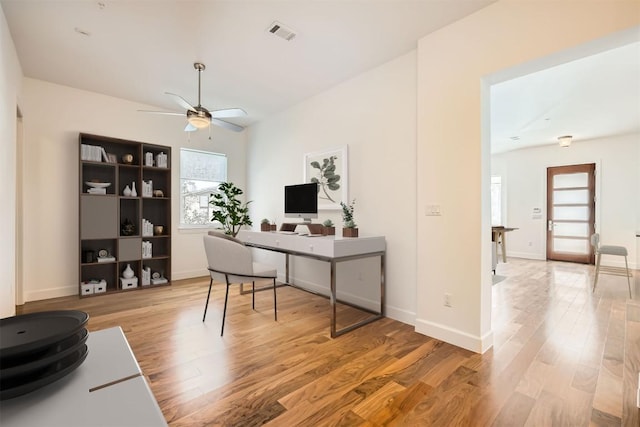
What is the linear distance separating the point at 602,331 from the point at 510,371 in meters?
1.44

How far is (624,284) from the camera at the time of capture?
449 cm

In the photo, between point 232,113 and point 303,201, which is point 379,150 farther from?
point 232,113

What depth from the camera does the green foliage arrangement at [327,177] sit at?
12.4 ft

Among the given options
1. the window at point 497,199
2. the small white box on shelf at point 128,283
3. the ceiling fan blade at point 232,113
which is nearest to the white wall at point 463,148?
the ceiling fan blade at point 232,113

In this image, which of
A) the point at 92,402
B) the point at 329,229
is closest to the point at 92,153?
the point at 329,229

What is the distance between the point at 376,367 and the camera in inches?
84.8

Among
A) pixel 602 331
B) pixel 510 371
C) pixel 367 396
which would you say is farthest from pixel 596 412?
pixel 602 331

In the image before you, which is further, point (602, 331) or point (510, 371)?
point (602, 331)

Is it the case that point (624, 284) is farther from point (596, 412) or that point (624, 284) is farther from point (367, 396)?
point (367, 396)

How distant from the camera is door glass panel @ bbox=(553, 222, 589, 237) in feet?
21.3

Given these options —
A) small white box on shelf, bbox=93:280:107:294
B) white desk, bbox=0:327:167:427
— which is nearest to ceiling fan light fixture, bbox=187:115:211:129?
small white box on shelf, bbox=93:280:107:294

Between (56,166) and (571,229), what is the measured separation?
9728mm

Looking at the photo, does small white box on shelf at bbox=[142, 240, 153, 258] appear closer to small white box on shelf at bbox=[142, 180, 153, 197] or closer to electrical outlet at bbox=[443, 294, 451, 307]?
small white box on shelf at bbox=[142, 180, 153, 197]

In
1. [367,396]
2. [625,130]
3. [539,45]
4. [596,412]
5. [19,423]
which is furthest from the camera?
[625,130]
